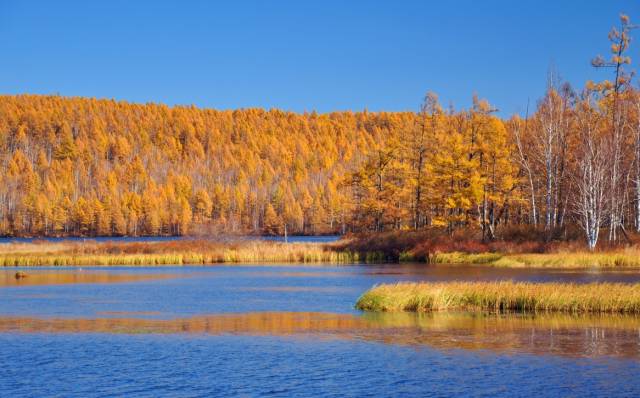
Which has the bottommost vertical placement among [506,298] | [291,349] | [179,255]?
[291,349]

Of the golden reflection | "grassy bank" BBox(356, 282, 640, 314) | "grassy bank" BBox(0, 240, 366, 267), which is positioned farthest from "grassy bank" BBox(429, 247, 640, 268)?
the golden reflection

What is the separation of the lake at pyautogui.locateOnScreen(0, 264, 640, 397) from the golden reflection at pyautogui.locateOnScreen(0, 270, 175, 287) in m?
8.71

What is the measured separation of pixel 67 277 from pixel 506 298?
108 feet

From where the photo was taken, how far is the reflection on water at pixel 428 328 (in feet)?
84.1

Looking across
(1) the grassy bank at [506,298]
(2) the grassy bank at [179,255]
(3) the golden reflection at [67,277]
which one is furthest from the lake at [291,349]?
(2) the grassy bank at [179,255]

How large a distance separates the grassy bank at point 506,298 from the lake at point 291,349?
106 centimetres

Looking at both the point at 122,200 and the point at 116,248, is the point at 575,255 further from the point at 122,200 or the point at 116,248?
the point at 122,200

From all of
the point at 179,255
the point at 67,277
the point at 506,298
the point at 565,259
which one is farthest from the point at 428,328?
the point at 179,255

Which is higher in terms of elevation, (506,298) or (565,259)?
(565,259)

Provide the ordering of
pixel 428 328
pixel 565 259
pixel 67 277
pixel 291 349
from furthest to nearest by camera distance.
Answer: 1. pixel 67 277
2. pixel 565 259
3. pixel 428 328
4. pixel 291 349

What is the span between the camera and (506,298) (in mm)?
33625

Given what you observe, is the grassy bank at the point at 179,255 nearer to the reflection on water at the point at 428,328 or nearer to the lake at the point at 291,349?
the lake at the point at 291,349

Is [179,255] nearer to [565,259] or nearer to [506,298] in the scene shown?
[565,259]

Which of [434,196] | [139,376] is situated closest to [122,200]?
[434,196]
